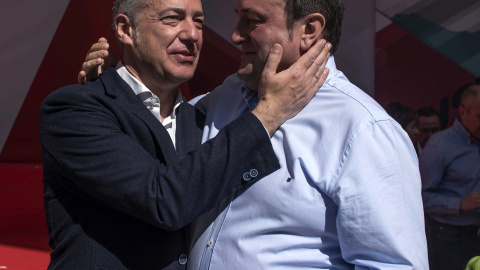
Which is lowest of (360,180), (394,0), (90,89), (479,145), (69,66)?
(479,145)

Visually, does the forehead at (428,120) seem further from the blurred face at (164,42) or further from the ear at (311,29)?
the blurred face at (164,42)

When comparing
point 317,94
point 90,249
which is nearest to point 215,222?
point 90,249

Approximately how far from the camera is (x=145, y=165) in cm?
166

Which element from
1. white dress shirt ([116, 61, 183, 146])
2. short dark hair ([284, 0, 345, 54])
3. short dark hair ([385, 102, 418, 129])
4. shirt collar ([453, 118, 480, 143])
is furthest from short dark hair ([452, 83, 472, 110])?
white dress shirt ([116, 61, 183, 146])

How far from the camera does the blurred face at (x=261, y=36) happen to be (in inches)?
73.8

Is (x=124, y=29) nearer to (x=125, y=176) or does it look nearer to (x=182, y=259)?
(x=125, y=176)

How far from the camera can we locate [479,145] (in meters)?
3.58

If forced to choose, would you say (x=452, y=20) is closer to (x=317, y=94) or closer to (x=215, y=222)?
(x=317, y=94)

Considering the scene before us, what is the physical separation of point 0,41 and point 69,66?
0.43 meters

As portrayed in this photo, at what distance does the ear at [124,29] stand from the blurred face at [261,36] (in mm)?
405

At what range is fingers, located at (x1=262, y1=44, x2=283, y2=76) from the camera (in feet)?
5.89

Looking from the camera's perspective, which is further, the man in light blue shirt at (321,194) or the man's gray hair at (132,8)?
the man's gray hair at (132,8)

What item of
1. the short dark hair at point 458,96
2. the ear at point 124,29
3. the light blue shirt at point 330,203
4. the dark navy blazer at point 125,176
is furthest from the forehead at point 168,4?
the short dark hair at point 458,96

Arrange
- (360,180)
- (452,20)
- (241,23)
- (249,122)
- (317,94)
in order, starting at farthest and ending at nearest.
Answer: (452,20) < (241,23) < (317,94) < (249,122) < (360,180)
